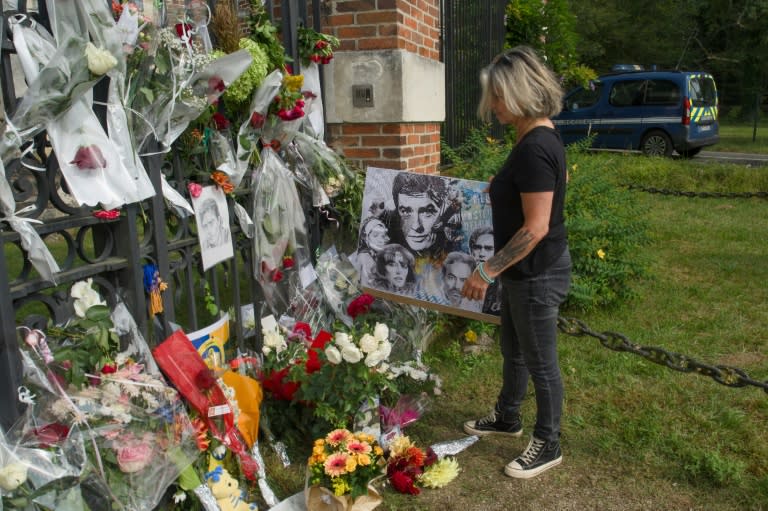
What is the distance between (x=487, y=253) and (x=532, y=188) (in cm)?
84

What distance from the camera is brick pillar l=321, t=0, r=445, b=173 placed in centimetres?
391

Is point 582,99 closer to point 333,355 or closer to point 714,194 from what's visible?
point 714,194

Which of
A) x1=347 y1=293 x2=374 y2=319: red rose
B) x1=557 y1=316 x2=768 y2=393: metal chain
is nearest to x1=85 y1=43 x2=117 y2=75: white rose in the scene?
x1=347 y1=293 x2=374 y2=319: red rose

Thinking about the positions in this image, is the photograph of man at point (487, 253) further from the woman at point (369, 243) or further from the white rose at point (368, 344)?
the white rose at point (368, 344)

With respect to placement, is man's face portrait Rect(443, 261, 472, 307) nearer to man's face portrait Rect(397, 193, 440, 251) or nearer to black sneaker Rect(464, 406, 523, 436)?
man's face portrait Rect(397, 193, 440, 251)

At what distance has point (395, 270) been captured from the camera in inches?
140

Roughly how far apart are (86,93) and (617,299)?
4.32 m

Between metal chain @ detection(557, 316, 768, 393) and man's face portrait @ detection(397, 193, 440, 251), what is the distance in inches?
38.0

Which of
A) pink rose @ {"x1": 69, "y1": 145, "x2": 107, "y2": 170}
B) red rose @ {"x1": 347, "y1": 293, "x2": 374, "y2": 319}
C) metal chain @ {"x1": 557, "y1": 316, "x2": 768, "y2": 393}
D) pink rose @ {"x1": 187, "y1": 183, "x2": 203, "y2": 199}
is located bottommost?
metal chain @ {"x1": 557, "y1": 316, "x2": 768, "y2": 393}

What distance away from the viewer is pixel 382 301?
3.85m

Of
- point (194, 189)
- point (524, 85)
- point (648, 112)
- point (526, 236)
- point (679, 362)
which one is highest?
point (524, 85)

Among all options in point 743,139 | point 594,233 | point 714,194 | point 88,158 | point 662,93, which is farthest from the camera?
point 743,139

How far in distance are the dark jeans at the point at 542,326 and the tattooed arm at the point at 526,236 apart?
0.18 metres

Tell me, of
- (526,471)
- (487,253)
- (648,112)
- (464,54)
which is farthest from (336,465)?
Result: (648,112)
